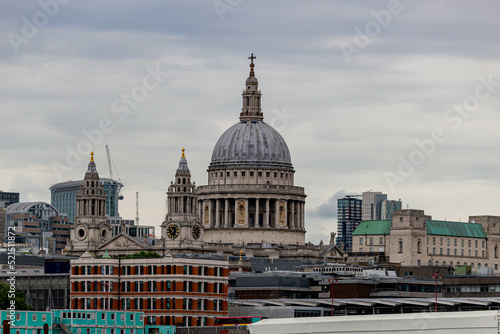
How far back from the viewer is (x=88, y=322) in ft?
620

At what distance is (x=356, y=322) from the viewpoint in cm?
13750

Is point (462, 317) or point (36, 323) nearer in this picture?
point (462, 317)

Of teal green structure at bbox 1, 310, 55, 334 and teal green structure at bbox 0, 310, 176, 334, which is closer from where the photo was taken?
teal green structure at bbox 1, 310, 55, 334

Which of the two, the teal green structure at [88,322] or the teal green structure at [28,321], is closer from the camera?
the teal green structure at [28,321]

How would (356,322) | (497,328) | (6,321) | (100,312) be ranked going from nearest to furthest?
1. (497,328)
2. (356,322)
3. (6,321)
4. (100,312)

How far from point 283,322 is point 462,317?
16.8m

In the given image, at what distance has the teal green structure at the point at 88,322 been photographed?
184 meters

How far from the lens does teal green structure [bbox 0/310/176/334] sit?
18388 centimetres

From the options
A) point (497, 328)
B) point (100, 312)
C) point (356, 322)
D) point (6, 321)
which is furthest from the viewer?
point (100, 312)

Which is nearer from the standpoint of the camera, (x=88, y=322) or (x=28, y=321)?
(x=28, y=321)

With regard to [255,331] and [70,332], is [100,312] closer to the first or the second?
[70,332]

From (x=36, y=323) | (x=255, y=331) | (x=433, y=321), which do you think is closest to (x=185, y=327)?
(x=36, y=323)

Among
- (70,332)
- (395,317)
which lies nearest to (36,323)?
(70,332)

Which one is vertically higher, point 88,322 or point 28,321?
point 28,321
